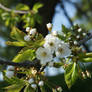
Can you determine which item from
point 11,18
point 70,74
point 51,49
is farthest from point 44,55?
point 11,18

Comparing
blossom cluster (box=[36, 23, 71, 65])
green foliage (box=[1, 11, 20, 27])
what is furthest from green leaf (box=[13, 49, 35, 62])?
green foliage (box=[1, 11, 20, 27])

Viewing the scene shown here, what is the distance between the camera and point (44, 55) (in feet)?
3.57

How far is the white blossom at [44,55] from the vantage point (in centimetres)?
110

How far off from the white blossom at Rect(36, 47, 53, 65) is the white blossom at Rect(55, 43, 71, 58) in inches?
1.7

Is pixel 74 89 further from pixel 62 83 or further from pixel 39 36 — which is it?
pixel 39 36

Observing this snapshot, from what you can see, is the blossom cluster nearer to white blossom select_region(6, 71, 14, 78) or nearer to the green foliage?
white blossom select_region(6, 71, 14, 78)

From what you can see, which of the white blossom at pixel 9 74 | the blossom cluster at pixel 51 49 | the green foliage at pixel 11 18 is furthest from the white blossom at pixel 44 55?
the green foliage at pixel 11 18

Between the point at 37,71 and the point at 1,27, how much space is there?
18.8ft

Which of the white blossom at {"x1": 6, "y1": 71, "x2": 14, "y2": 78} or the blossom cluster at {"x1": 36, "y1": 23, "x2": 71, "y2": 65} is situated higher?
the blossom cluster at {"x1": 36, "y1": 23, "x2": 71, "y2": 65}

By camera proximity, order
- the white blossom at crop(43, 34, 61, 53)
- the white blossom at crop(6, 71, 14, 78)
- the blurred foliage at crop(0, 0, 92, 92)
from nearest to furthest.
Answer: the white blossom at crop(43, 34, 61, 53), the white blossom at crop(6, 71, 14, 78), the blurred foliage at crop(0, 0, 92, 92)

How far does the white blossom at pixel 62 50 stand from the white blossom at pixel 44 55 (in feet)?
0.14

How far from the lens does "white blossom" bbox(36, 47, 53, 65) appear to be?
110cm

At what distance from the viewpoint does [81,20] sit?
24.0ft

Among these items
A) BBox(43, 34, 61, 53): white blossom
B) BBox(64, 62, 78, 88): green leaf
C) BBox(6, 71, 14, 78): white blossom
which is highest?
BBox(43, 34, 61, 53): white blossom
